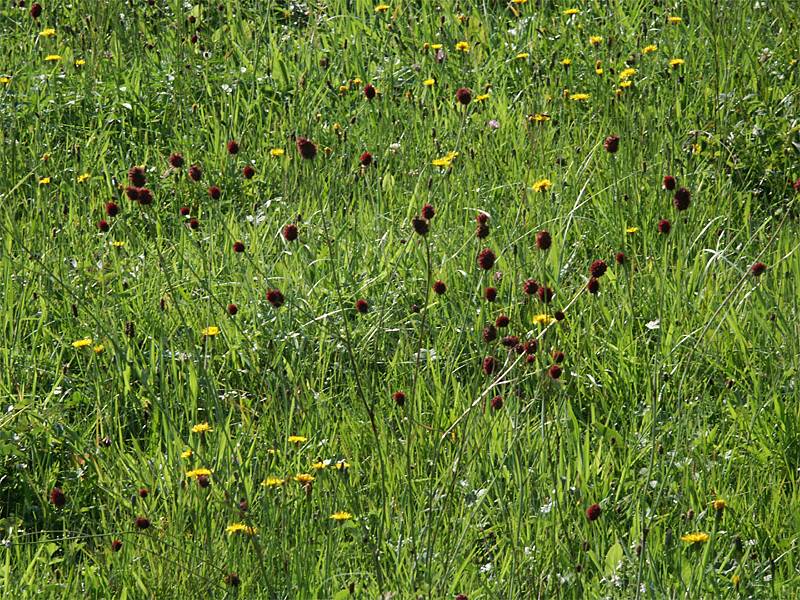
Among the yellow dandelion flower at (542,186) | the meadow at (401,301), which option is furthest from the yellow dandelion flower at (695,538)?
the yellow dandelion flower at (542,186)

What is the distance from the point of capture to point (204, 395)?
2922 millimetres

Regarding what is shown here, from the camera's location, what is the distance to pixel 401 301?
3281mm

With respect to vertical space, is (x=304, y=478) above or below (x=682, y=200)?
below

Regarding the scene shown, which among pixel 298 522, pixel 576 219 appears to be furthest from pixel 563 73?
pixel 298 522

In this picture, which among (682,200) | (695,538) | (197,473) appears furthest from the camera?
(682,200)

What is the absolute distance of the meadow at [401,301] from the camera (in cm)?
229

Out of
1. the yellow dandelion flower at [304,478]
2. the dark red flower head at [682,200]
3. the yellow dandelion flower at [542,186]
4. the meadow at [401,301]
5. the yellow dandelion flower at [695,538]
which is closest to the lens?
the yellow dandelion flower at [695,538]

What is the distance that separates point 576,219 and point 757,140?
80 centimetres

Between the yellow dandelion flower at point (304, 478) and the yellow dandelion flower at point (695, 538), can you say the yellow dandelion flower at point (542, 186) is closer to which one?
the yellow dandelion flower at point (304, 478)

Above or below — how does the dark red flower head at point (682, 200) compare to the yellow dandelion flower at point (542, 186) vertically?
above

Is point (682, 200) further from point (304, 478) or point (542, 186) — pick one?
point (304, 478)

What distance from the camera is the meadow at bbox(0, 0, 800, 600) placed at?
229 cm

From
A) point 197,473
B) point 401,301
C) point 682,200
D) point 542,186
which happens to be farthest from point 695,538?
point 542,186

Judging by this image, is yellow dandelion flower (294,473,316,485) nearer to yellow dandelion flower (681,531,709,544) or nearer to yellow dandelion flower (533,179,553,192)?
yellow dandelion flower (681,531,709,544)
